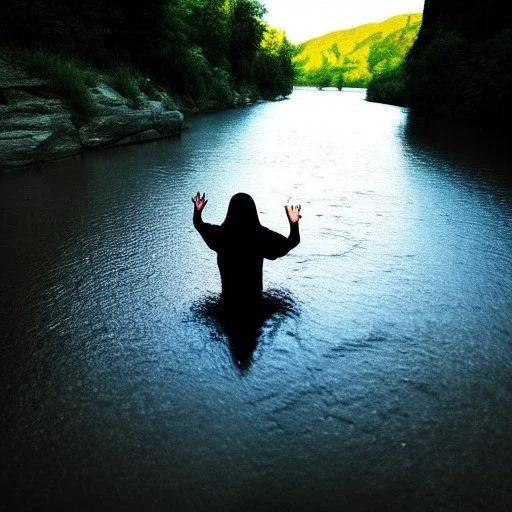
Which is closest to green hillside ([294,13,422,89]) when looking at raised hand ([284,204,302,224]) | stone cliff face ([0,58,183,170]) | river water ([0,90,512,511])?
stone cliff face ([0,58,183,170])

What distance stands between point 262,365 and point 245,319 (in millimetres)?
631

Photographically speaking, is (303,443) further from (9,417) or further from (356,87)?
(356,87)

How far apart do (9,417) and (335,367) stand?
2049 mm

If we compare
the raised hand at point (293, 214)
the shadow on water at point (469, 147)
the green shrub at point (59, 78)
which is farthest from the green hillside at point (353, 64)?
the raised hand at point (293, 214)

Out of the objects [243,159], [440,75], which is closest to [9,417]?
[243,159]

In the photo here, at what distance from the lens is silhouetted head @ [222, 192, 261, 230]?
124 inches

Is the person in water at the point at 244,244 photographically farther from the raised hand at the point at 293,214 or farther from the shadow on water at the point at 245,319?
the shadow on water at the point at 245,319

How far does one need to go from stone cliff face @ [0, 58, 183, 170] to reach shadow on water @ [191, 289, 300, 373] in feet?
21.5

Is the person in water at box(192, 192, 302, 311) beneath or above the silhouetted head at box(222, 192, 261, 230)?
beneath

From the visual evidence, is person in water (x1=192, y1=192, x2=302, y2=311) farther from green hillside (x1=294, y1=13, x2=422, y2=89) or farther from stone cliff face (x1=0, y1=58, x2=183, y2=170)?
green hillside (x1=294, y1=13, x2=422, y2=89)

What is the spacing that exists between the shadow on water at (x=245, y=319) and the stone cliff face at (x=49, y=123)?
655 cm

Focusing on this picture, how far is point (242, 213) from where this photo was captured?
3.15 meters

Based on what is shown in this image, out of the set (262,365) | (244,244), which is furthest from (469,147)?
(262,365)

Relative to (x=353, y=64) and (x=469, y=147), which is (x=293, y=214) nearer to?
(x=469, y=147)
